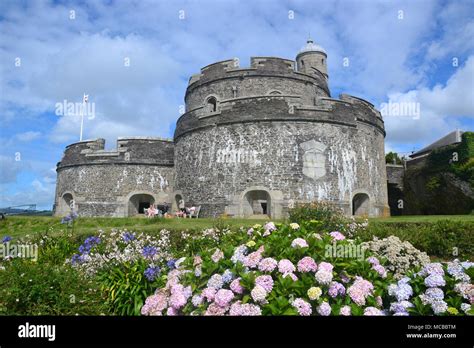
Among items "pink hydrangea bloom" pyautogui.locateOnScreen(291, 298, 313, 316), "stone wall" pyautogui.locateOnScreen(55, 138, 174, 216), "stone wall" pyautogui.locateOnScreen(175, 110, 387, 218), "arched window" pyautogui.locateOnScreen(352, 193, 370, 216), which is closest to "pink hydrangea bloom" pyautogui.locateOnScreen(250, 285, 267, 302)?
"pink hydrangea bloom" pyautogui.locateOnScreen(291, 298, 313, 316)

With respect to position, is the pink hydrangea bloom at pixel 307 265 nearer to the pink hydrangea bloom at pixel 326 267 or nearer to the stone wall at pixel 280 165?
the pink hydrangea bloom at pixel 326 267

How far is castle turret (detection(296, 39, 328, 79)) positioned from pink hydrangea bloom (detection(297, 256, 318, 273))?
22.8 metres

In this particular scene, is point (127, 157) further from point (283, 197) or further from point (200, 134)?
point (283, 197)

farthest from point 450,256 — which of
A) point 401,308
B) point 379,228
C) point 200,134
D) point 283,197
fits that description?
point 200,134

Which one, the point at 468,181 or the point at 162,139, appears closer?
the point at 468,181

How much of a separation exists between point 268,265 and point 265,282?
9.4 inches

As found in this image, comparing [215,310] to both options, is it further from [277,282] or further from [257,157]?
[257,157]

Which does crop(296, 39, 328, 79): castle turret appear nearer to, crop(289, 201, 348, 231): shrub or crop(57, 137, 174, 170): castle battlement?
crop(57, 137, 174, 170): castle battlement

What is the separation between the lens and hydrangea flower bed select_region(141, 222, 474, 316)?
346 centimetres

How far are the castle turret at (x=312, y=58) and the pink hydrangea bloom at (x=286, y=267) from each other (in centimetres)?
2286

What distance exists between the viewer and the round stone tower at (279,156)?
50.3 feet

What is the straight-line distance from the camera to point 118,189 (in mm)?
20469

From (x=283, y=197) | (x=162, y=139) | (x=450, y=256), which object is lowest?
(x=450, y=256)
